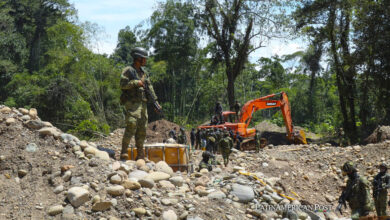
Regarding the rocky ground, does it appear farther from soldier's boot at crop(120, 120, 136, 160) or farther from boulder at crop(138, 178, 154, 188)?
soldier's boot at crop(120, 120, 136, 160)

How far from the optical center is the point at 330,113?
36.6 meters

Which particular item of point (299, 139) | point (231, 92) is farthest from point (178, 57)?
point (299, 139)

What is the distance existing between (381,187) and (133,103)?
439cm

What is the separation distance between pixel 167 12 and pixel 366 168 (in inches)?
688

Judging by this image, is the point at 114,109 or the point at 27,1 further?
the point at 27,1

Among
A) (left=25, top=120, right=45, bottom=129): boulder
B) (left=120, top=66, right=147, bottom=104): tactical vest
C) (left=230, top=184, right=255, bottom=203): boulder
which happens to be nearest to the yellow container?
(left=120, top=66, right=147, bottom=104): tactical vest

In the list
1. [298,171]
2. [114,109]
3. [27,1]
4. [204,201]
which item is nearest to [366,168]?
[298,171]

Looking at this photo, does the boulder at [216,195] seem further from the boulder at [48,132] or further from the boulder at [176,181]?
the boulder at [48,132]

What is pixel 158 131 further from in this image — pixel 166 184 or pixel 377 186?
pixel 166 184

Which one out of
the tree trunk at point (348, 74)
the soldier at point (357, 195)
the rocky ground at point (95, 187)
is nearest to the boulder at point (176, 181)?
the rocky ground at point (95, 187)

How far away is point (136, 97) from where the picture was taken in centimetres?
538

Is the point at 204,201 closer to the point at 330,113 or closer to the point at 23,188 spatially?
the point at 23,188

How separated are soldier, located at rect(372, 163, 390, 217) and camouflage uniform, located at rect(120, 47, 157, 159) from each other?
160 inches

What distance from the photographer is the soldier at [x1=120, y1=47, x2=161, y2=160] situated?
527 centimetres
